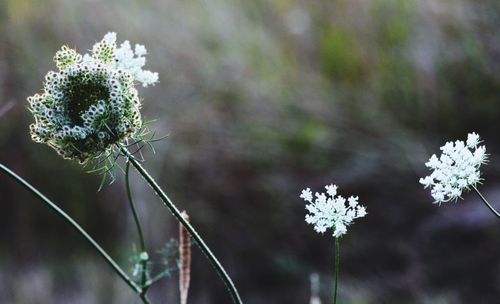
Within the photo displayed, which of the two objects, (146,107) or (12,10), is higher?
(12,10)

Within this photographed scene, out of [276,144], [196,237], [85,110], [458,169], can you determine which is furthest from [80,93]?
[276,144]

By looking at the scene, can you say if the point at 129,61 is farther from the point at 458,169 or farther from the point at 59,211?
the point at 458,169

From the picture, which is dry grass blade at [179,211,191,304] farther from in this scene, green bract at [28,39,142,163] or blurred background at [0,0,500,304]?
blurred background at [0,0,500,304]

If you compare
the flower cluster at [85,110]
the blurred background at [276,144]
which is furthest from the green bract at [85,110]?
the blurred background at [276,144]

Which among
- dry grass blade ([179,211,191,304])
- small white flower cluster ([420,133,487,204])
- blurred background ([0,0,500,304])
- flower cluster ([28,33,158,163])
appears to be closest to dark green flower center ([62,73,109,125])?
flower cluster ([28,33,158,163])

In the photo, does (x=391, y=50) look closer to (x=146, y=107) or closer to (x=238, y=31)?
(x=238, y=31)

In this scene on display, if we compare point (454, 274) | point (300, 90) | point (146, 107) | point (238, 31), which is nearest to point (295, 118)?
point (300, 90)

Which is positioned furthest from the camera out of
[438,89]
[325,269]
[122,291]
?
[438,89]
